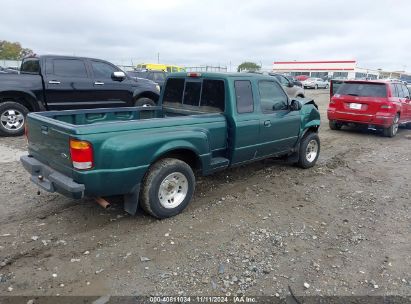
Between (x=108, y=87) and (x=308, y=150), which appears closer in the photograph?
(x=308, y=150)

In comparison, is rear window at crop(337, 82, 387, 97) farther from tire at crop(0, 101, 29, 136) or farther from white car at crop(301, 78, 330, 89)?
white car at crop(301, 78, 330, 89)

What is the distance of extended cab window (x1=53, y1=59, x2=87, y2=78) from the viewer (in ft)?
28.4

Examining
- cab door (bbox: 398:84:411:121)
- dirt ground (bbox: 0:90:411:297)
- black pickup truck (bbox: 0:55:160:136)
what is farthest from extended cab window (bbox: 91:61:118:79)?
cab door (bbox: 398:84:411:121)

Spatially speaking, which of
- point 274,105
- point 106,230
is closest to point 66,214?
point 106,230

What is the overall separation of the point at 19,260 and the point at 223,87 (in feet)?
10.3

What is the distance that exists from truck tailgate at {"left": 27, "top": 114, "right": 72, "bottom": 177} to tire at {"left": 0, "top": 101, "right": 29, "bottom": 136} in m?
4.46

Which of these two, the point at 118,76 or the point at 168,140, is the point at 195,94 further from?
the point at 118,76

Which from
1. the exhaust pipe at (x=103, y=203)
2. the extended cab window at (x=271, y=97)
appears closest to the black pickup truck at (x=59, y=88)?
the extended cab window at (x=271, y=97)

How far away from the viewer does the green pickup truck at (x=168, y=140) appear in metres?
3.52

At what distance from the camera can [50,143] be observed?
3822mm

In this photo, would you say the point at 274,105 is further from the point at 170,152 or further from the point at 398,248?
the point at 398,248

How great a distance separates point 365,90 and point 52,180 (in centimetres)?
921

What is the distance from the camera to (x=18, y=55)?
68.1 meters

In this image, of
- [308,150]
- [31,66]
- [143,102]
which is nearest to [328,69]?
[143,102]
